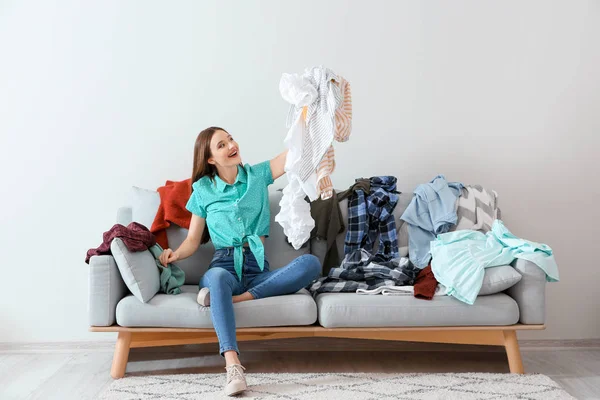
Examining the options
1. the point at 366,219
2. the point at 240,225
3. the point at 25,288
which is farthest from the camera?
the point at 25,288

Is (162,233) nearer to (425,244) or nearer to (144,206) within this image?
(144,206)

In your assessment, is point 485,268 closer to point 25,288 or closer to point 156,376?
point 156,376

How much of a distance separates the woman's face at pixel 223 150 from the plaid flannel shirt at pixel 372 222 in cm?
65

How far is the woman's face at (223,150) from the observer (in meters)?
2.88

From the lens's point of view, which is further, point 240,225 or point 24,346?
point 24,346

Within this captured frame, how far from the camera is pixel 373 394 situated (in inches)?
94.9

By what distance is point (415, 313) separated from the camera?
2639mm

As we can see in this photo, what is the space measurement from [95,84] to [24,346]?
4.64ft

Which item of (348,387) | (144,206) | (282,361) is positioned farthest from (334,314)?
(144,206)

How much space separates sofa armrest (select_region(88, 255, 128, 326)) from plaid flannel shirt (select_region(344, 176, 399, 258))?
1.11 metres

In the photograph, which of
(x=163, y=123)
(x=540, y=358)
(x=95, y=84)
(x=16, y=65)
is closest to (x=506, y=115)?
(x=540, y=358)

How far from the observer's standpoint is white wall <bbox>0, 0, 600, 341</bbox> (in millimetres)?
3369

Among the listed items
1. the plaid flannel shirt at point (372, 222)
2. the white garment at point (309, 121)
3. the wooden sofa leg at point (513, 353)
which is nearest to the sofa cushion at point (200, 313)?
the white garment at point (309, 121)

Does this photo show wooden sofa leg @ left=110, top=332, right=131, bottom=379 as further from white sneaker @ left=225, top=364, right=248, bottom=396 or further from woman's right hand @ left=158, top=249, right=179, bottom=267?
white sneaker @ left=225, top=364, right=248, bottom=396
